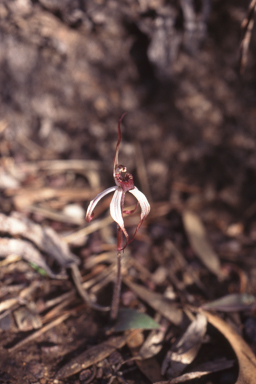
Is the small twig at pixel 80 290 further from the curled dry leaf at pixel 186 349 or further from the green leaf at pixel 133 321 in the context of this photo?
the curled dry leaf at pixel 186 349

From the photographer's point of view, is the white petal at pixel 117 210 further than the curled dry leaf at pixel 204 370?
No

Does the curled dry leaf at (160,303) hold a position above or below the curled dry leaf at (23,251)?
below

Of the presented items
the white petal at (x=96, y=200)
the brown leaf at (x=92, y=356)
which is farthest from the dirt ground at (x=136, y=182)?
the white petal at (x=96, y=200)

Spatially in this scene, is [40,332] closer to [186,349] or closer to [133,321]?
[133,321]

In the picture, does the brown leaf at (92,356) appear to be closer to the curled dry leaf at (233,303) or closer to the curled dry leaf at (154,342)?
the curled dry leaf at (154,342)

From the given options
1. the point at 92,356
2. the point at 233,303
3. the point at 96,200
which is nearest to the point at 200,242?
the point at 233,303

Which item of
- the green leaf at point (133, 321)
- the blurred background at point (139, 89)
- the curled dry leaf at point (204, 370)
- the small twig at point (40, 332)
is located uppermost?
the blurred background at point (139, 89)

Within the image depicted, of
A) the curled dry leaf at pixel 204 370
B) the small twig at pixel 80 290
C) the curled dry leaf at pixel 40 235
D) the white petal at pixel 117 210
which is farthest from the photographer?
the curled dry leaf at pixel 40 235

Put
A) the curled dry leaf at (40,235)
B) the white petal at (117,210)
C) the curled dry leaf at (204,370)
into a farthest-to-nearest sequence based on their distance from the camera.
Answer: the curled dry leaf at (40,235) → the curled dry leaf at (204,370) → the white petal at (117,210)
